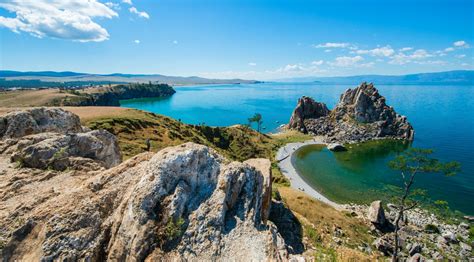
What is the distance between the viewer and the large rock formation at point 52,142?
64.3 feet

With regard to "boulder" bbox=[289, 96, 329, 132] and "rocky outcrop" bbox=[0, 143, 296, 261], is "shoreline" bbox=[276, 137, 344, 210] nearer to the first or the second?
"boulder" bbox=[289, 96, 329, 132]

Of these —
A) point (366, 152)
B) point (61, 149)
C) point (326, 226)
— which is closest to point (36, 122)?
point (61, 149)

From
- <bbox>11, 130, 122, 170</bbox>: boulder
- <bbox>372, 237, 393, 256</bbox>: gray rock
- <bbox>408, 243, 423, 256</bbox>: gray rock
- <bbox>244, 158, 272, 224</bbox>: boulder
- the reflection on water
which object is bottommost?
the reflection on water

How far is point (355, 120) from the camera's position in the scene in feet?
506

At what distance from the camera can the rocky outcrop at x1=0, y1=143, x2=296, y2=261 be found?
43.0 feet

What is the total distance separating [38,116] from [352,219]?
55402 millimetres

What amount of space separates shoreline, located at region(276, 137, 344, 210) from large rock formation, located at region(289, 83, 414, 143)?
18.7 meters

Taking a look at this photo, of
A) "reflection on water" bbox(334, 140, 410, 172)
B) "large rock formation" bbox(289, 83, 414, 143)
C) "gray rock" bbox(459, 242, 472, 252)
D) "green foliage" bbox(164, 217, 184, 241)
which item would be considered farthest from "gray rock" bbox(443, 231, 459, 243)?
"large rock formation" bbox(289, 83, 414, 143)

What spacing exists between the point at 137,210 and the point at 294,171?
262ft

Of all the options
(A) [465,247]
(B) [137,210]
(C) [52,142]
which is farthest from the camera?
(A) [465,247]

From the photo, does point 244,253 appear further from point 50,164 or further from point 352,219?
point 352,219

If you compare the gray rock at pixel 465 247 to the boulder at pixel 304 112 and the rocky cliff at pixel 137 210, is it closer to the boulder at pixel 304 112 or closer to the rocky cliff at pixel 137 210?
the rocky cliff at pixel 137 210

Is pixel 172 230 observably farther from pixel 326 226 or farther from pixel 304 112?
pixel 304 112

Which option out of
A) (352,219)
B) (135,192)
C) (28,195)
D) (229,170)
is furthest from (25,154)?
(352,219)
